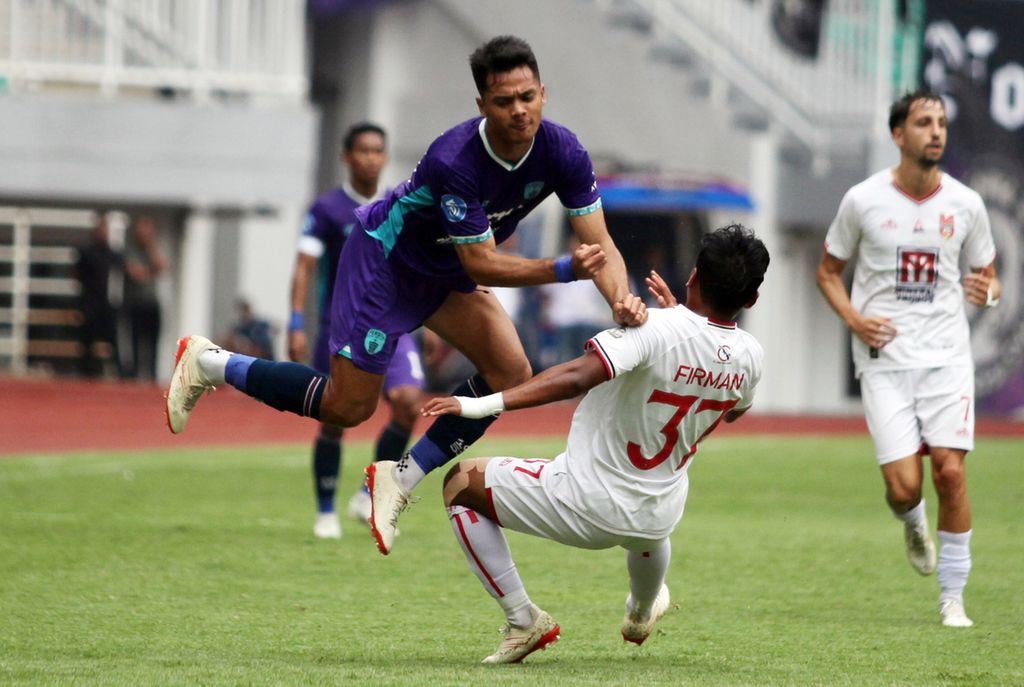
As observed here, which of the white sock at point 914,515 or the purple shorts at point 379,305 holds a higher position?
the purple shorts at point 379,305

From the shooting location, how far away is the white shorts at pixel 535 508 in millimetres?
6824

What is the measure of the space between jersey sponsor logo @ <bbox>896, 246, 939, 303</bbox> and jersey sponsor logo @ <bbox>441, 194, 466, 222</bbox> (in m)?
2.47

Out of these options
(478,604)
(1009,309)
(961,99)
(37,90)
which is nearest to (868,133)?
(961,99)

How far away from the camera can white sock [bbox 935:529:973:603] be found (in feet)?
27.4

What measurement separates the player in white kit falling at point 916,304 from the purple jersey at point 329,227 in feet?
11.1

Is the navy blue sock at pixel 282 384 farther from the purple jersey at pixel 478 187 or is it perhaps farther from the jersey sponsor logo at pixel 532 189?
the jersey sponsor logo at pixel 532 189

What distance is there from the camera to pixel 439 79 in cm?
2875

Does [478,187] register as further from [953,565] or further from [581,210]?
[953,565]

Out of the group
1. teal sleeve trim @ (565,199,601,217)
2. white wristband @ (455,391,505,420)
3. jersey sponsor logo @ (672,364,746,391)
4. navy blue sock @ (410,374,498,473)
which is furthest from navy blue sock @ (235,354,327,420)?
jersey sponsor logo @ (672,364,746,391)

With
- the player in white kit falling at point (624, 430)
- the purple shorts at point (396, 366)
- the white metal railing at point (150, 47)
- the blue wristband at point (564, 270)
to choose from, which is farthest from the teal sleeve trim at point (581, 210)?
the white metal railing at point (150, 47)

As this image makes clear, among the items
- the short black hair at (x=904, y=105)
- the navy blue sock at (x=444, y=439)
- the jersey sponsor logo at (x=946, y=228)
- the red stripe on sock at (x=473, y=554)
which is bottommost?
the red stripe on sock at (x=473, y=554)

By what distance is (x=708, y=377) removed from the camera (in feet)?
21.8

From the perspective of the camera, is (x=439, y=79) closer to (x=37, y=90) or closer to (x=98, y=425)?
(x=37, y=90)

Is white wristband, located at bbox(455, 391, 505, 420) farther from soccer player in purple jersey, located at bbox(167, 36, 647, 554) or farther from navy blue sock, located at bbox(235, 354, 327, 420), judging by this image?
navy blue sock, located at bbox(235, 354, 327, 420)
